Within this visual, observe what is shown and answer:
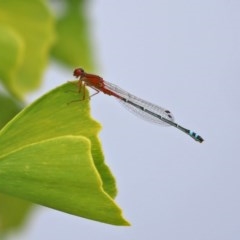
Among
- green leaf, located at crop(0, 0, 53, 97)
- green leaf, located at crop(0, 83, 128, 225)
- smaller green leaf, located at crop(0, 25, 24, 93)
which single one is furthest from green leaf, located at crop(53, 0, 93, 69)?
green leaf, located at crop(0, 83, 128, 225)

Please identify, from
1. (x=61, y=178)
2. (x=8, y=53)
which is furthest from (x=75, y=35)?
(x=61, y=178)

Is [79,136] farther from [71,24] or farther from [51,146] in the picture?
[71,24]

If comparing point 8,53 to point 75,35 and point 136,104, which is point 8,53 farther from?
point 75,35

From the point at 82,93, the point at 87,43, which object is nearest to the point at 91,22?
the point at 87,43

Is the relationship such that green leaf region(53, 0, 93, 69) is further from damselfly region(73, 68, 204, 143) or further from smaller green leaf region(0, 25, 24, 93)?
smaller green leaf region(0, 25, 24, 93)

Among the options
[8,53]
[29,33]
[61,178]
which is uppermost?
[29,33]

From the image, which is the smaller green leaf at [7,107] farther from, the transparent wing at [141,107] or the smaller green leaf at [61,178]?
the smaller green leaf at [61,178]
